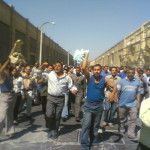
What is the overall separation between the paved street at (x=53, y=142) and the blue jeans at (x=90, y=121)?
26 centimetres

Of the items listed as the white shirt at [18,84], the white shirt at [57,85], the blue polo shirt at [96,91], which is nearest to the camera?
the blue polo shirt at [96,91]

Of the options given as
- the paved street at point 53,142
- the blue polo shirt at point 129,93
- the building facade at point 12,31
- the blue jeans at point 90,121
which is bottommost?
the paved street at point 53,142

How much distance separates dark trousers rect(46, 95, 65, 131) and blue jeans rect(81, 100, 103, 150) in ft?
3.05

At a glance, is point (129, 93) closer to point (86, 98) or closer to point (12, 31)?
point (86, 98)

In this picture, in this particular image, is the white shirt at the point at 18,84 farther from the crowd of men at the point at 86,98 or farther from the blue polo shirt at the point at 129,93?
the blue polo shirt at the point at 129,93

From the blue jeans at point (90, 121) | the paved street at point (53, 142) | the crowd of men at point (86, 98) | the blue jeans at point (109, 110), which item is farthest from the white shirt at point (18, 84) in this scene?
the blue jeans at point (109, 110)

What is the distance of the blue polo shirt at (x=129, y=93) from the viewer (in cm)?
565

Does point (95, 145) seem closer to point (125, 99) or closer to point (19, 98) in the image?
point (125, 99)

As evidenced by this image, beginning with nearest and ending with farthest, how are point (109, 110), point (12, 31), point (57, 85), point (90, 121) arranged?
point (90, 121), point (57, 85), point (109, 110), point (12, 31)

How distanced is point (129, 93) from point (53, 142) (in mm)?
2092

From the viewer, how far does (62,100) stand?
224 inches

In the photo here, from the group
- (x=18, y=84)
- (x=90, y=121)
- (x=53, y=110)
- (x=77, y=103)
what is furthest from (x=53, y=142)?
(x=77, y=103)

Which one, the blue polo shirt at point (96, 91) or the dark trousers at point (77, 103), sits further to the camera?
the dark trousers at point (77, 103)

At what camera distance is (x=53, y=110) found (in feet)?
18.5
